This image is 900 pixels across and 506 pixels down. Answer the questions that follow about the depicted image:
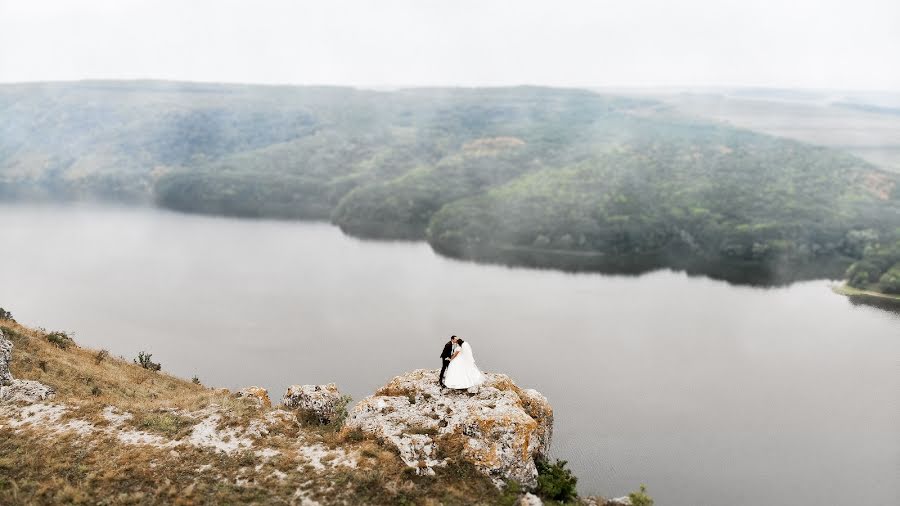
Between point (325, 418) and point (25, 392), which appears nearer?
point (25, 392)

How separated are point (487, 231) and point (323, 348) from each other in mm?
69848

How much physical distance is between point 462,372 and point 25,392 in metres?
12.2

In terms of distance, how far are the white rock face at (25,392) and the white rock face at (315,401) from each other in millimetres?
6538

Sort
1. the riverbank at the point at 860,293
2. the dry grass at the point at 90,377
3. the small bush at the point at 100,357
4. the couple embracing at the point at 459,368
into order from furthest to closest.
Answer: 1. the riverbank at the point at 860,293
2. the small bush at the point at 100,357
3. the dry grass at the point at 90,377
4. the couple embracing at the point at 459,368

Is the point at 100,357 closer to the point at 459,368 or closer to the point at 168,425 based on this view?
the point at 168,425

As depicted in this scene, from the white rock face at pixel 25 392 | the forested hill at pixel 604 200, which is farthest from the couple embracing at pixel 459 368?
the forested hill at pixel 604 200

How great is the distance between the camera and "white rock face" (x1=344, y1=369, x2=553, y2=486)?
581 inches

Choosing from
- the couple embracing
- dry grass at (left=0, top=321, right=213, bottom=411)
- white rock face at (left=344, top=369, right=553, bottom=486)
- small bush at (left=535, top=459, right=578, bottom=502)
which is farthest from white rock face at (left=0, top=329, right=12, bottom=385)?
small bush at (left=535, top=459, right=578, bottom=502)

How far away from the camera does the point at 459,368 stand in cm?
1733

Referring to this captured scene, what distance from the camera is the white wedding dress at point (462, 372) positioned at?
17.2 m

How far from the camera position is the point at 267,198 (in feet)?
555

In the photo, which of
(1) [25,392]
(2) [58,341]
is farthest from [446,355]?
(2) [58,341]

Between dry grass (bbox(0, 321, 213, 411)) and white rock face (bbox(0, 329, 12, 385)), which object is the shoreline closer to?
→ dry grass (bbox(0, 321, 213, 411))

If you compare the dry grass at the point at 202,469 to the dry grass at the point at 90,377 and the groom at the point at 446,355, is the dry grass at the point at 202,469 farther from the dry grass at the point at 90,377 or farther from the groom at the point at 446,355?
the groom at the point at 446,355
